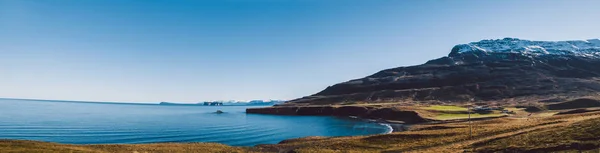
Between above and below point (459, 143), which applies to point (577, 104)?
above

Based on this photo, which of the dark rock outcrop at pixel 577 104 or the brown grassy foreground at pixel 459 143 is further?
the dark rock outcrop at pixel 577 104

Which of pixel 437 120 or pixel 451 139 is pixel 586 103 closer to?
pixel 437 120

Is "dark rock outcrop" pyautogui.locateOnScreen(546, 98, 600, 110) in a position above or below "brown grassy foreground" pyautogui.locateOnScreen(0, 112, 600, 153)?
above

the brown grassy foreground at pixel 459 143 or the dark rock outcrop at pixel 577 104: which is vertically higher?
the dark rock outcrop at pixel 577 104

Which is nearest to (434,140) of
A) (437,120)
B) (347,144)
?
(347,144)

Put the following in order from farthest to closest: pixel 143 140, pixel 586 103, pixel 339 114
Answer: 1. pixel 339 114
2. pixel 586 103
3. pixel 143 140

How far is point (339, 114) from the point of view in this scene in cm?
18900

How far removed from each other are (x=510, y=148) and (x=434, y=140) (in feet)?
62.1

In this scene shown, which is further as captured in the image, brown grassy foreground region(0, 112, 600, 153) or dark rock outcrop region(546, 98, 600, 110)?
dark rock outcrop region(546, 98, 600, 110)

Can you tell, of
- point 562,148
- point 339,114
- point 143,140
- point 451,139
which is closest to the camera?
point 562,148

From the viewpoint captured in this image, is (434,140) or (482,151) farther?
(434,140)

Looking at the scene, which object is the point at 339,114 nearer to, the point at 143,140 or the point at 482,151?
the point at 143,140

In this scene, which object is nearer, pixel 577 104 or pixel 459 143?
pixel 459 143

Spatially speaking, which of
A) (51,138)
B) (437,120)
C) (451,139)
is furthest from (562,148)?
(51,138)
